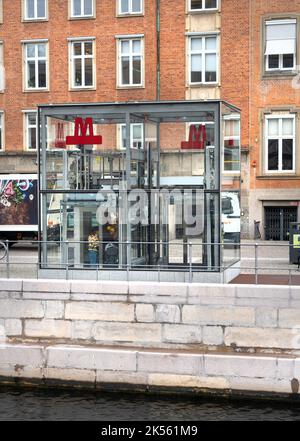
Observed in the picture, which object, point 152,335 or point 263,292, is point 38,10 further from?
point 263,292

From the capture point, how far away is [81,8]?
35469 mm

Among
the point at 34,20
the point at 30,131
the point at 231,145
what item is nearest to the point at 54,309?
the point at 231,145

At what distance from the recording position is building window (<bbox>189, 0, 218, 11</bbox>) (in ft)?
112

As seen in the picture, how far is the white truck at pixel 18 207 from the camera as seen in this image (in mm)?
30875

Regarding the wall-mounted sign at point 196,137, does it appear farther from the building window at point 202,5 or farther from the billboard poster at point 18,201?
the building window at point 202,5

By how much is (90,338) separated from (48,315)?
3.10 ft

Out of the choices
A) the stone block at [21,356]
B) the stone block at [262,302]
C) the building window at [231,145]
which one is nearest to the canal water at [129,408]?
the stone block at [21,356]

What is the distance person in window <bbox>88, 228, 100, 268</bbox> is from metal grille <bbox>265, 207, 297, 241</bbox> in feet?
62.9

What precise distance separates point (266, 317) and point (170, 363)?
1916 mm

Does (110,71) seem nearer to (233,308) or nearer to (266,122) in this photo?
(266,122)

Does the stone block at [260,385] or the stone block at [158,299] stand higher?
the stone block at [158,299]

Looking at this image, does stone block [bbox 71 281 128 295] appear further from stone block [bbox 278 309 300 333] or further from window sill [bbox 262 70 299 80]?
window sill [bbox 262 70 299 80]

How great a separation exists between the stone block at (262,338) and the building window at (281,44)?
22087 millimetres

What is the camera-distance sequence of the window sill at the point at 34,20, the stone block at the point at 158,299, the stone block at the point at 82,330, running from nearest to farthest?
the stone block at the point at 158,299 < the stone block at the point at 82,330 < the window sill at the point at 34,20
